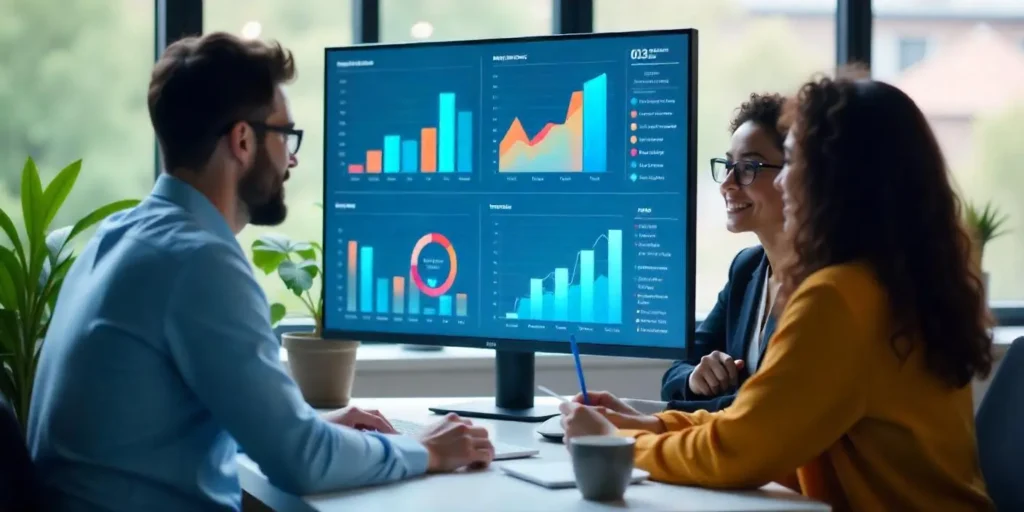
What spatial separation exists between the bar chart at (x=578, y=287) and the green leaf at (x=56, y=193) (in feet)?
4.05

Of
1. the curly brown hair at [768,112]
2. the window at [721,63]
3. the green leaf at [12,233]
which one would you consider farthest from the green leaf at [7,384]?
the window at [721,63]

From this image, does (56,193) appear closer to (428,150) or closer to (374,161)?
(374,161)

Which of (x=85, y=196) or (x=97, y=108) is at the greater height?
(x=97, y=108)

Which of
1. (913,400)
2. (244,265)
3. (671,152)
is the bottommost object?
(913,400)

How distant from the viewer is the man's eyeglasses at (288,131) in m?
1.86

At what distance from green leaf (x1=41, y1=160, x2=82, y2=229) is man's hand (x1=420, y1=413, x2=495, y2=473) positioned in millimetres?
1429

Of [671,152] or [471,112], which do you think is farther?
[471,112]

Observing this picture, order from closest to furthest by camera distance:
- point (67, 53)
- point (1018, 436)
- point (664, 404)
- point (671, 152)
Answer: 1. point (1018, 436)
2. point (671, 152)
3. point (664, 404)
4. point (67, 53)

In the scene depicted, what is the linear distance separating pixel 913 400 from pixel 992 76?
2628mm

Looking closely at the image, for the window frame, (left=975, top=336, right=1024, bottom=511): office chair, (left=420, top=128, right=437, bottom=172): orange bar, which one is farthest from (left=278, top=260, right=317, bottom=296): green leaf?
(left=975, top=336, right=1024, bottom=511): office chair

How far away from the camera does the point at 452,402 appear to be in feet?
7.80

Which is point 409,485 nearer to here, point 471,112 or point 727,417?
point 727,417

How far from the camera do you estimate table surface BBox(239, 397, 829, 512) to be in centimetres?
154

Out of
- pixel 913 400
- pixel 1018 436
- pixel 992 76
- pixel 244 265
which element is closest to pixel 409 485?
pixel 244 265
